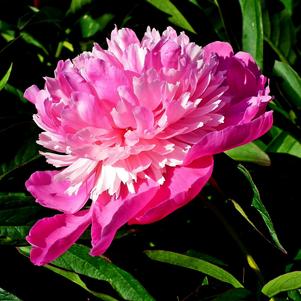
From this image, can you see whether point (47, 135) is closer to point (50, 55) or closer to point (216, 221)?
point (216, 221)

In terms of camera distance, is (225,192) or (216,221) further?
(216,221)

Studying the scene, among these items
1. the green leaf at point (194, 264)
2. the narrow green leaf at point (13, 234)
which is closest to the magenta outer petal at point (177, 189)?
the green leaf at point (194, 264)

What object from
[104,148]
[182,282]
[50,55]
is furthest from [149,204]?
[50,55]

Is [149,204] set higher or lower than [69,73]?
lower

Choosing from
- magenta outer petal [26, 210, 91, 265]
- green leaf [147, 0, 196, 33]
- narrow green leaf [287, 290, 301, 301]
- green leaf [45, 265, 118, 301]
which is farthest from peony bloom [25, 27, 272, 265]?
green leaf [147, 0, 196, 33]

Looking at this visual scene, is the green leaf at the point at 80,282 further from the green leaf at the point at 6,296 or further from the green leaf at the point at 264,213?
the green leaf at the point at 264,213

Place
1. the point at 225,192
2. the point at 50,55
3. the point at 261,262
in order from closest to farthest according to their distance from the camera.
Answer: the point at 225,192, the point at 261,262, the point at 50,55

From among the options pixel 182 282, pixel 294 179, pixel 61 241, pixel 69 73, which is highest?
pixel 69 73

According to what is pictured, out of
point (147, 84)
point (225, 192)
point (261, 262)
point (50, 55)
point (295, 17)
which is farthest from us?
point (295, 17)
